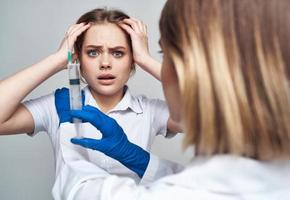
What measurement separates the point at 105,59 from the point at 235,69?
663 mm

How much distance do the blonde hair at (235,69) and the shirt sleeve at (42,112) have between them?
67 cm

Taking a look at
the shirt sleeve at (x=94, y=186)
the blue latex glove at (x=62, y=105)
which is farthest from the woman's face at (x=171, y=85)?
the blue latex glove at (x=62, y=105)

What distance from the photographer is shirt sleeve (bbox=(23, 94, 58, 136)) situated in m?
1.09

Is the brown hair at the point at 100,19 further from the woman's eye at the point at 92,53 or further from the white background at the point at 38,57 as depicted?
the white background at the point at 38,57

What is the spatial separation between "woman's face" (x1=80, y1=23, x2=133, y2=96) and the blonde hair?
0.60 meters

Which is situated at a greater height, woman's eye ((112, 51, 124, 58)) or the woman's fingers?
the woman's fingers

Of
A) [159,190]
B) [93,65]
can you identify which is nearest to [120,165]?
[93,65]

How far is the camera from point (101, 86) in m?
1.13

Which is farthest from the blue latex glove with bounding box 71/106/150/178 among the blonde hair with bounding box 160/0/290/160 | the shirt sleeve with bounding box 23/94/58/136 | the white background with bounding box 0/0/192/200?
the white background with bounding box 0/0/192/200

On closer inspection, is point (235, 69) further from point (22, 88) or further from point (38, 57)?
point (38, 57)

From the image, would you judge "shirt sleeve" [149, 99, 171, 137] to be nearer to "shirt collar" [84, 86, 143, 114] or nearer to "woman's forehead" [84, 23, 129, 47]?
"shirt collar" [84, 86, 143, 114]

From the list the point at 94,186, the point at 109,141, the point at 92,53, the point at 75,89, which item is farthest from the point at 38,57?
the point at 94,186

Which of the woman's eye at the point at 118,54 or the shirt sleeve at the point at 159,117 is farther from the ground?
the woman's eye at the point at 118,54

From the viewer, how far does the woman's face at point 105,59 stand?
1.12 meters
